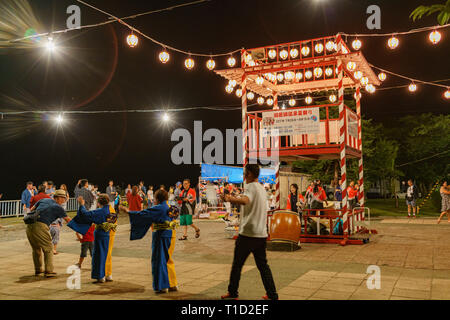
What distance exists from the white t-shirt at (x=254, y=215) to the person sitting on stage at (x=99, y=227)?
8.60ft

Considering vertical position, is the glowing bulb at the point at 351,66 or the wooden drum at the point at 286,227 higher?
the glowing bulb at the point at 351,66

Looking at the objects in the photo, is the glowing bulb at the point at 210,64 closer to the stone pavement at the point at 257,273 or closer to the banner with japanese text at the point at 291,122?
the banner with japanese text at the point at 291,122

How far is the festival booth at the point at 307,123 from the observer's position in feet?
35.8

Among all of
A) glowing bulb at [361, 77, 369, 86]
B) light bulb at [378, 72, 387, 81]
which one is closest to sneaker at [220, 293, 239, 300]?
glowing bulb at [361, 77, 369, 86]

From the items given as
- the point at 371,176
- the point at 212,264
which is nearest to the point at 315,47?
the point at 212,264

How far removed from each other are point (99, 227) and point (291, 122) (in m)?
7.13

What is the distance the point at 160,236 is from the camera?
5855mm

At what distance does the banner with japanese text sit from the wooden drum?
9.45 feet

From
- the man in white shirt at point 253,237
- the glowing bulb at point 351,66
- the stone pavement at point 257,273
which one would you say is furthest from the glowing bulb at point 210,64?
the man in white shirt at point 253,237

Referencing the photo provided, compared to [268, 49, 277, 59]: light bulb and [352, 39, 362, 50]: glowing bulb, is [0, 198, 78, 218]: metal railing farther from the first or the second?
[352, 39, 362, 50]: glowing bulb

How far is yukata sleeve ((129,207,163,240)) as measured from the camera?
229 inches

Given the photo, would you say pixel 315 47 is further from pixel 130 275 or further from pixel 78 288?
pixel 78 288

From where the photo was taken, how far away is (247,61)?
12484 mm
